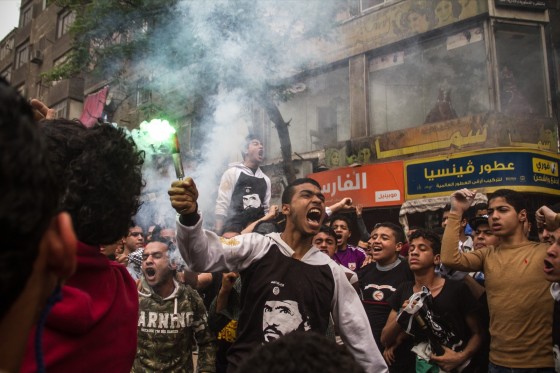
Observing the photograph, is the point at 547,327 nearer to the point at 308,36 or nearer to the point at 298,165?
the point at 308,36

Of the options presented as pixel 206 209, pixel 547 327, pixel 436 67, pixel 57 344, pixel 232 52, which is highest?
pixel 436 67

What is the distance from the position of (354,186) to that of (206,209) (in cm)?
450

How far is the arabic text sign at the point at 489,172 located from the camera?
10188 millimetres

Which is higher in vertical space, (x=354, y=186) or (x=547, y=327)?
(x=354, y=186)

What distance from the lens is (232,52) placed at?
9562mm

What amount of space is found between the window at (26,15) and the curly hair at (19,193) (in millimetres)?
33915

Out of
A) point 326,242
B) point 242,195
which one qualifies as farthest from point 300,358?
point 242,195

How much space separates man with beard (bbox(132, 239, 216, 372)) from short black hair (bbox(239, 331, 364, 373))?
266cm

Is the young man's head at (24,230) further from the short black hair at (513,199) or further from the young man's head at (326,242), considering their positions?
the young man's head at (326,242)

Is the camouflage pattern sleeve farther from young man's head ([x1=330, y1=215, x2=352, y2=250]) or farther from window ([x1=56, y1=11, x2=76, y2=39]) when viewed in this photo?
window ([x1=56, y1=11, x2=76, y2=39])

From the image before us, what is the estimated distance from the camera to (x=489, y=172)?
10.3 meters

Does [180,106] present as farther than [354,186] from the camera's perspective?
No

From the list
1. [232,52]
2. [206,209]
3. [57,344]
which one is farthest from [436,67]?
[57,344]

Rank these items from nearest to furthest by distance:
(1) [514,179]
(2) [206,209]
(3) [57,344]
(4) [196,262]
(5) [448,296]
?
(3) [57,344], (4) [196,262], (5) [448,296], (2) [206,209], (1) [514,179]
